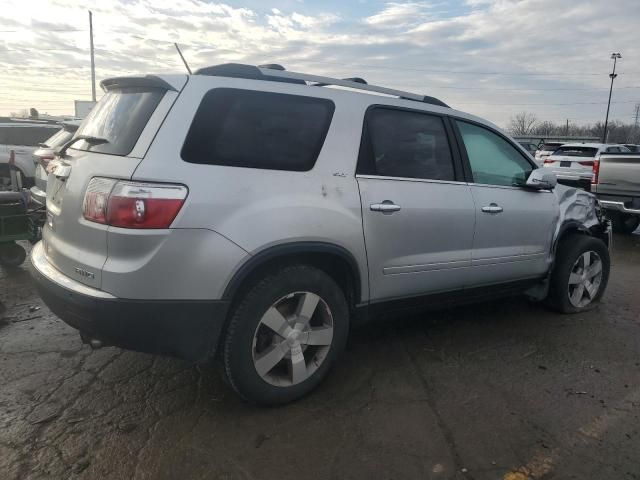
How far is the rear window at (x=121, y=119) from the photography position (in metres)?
2.69

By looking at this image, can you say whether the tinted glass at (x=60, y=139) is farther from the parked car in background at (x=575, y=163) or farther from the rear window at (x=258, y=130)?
the parked car in background at (x=575, y=163)

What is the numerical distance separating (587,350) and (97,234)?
3559 millimetres

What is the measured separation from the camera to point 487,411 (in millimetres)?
2996

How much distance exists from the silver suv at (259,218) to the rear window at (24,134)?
32.4 feet

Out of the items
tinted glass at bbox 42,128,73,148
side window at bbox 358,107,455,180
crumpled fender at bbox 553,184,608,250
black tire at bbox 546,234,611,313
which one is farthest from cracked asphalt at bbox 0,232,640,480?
tinted glass at bbox 42,128,73,148

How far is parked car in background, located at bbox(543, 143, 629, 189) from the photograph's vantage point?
1418 cm

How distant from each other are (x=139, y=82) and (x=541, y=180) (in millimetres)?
3121

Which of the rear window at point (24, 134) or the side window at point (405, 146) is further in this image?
the rear window at point (24, 134)

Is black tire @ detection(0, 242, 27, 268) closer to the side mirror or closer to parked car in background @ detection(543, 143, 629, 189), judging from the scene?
the side mirror

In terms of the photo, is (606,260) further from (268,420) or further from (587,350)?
(268,420)

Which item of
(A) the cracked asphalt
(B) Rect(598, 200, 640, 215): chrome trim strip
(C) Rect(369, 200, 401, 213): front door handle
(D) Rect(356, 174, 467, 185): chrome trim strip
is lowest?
(A) the cracked asphalt

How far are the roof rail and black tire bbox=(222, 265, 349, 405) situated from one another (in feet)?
3.73

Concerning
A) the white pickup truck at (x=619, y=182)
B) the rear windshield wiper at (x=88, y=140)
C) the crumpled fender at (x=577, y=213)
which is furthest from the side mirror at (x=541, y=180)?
the white pickup truck at (x=619, y=182)

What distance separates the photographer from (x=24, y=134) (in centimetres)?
1163
